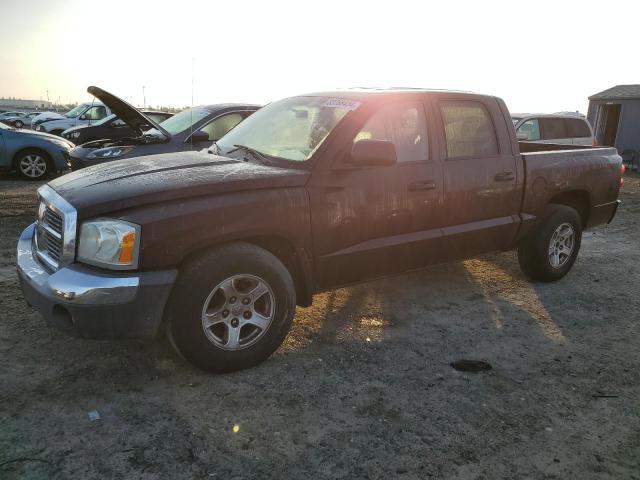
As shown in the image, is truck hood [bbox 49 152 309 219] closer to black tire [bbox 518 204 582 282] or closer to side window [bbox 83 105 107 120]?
black tire [bbox 518 204 582 282]

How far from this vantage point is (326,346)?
3.71 m

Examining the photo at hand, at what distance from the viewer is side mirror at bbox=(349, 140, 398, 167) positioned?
3.40 meters

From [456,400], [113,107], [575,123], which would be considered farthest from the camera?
[575,123]

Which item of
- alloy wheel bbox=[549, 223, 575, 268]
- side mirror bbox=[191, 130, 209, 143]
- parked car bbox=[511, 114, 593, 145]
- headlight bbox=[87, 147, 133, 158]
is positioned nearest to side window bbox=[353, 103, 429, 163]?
alloy wheel bbox=[549, 223, 575, 268]

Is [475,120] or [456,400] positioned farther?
[475,120]

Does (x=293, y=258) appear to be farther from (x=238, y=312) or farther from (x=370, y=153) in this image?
(x=370, y=153)

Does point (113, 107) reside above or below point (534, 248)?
above

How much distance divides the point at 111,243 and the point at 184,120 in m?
5.92

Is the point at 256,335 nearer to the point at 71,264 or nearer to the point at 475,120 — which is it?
the point at 71,264

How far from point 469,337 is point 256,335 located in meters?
1.73

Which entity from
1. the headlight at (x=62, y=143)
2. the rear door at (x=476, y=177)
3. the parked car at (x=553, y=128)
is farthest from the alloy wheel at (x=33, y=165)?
the parked car at (x=553, y=128)

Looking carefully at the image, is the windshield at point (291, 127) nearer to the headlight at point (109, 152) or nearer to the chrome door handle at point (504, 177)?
the chrome door handle at point (504, 177)

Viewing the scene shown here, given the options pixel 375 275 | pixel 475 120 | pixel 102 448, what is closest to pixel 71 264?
pixel 102 448

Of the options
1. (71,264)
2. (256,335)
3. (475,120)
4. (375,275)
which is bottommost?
(256,335)
